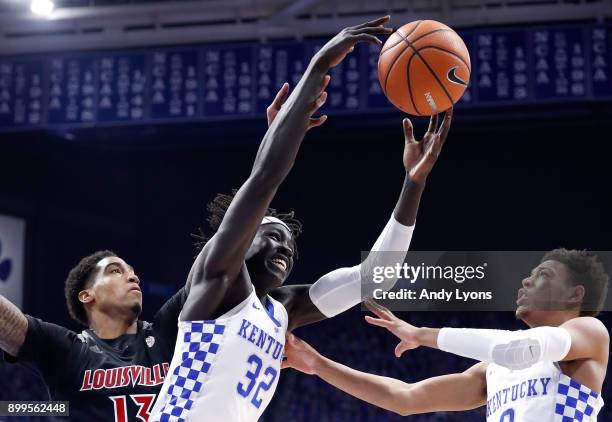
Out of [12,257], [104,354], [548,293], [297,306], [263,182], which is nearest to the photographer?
[263,182]

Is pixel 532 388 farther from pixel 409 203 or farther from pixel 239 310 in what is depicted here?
pixel 239 310

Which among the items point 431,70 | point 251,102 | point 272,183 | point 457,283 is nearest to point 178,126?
point 251,102

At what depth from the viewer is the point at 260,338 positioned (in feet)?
10.3

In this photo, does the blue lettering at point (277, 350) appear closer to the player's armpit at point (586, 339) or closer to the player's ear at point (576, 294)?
the player's armpit at point (586, 339)

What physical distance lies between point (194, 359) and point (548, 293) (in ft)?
5.59

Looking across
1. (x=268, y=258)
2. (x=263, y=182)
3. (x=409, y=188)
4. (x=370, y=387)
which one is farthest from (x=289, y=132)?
(x=370, y=387)

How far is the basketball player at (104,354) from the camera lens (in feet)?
12.0

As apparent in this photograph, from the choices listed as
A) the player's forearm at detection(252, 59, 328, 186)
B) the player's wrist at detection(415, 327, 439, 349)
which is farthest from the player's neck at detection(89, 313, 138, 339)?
the player's forearm at detection(252, 59, 328, 186)

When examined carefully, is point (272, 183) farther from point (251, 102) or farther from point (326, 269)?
point (326, 269)

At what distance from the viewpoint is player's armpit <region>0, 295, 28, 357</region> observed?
3574 mm

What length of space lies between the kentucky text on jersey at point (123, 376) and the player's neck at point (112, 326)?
0.27 metres

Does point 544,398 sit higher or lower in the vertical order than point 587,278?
lower

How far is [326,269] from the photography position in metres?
10.7

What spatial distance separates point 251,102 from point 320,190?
8.75 ft
